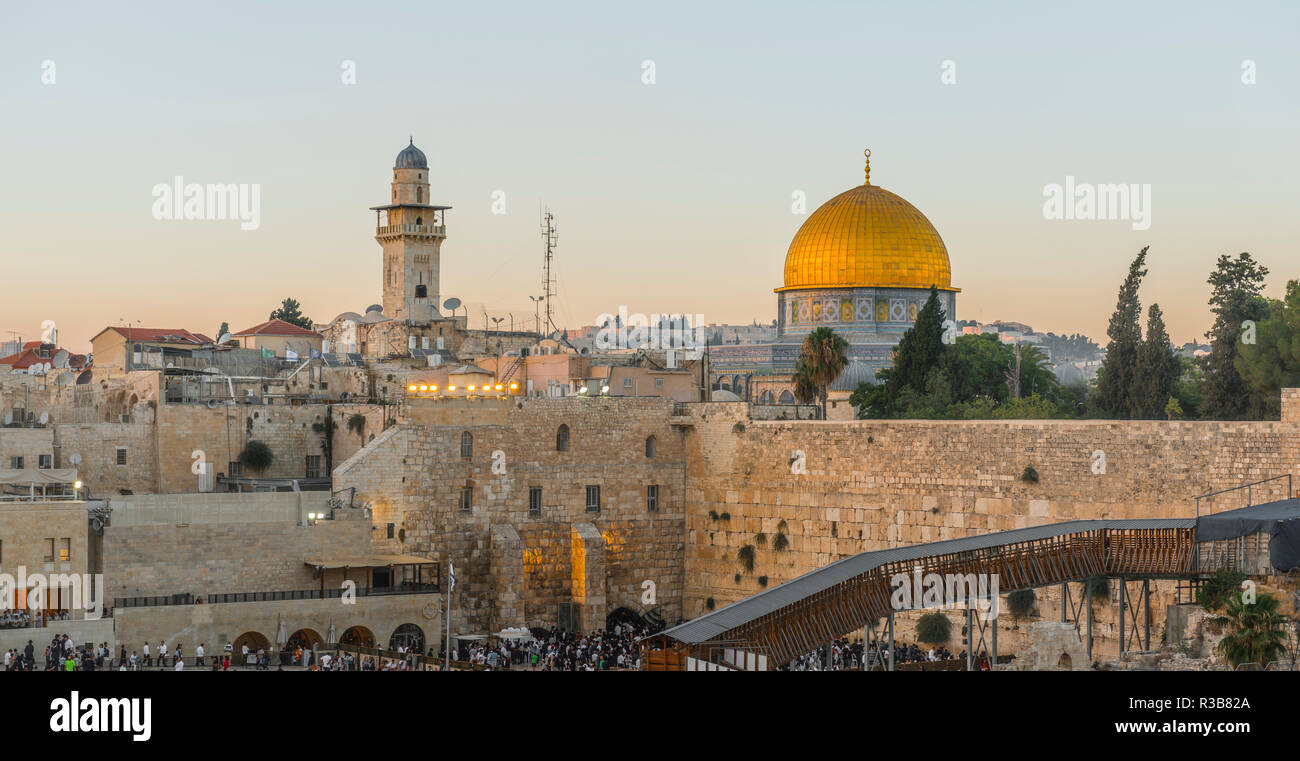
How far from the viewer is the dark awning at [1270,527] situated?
23.2 meters

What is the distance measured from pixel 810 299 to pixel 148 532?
1370 inches

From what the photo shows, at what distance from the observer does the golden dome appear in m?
60.4

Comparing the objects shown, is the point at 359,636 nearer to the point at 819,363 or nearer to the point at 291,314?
the point at 819,363

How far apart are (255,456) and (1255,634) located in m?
27.3

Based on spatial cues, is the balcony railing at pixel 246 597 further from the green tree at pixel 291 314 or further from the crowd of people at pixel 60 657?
the green tree at pixel 291 314

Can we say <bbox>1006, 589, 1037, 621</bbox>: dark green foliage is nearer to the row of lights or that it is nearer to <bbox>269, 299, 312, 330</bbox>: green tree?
the row of lights

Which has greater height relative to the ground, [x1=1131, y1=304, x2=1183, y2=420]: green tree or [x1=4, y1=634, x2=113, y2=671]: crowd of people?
[x1=1131, y1=304, x2=1183, y2=420]: green tree

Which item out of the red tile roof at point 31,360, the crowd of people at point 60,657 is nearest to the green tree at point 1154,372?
the crowd of people at point 60,657

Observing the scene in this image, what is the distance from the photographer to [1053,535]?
82.9ft

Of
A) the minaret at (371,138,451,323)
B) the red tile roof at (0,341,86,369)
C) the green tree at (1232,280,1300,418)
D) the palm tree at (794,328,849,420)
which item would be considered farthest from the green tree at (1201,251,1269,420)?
the red tile roof at (0,341,86,369)

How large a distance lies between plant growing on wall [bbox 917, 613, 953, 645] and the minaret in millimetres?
26064
